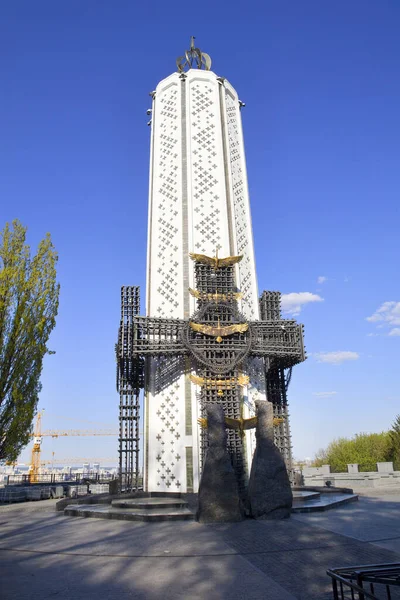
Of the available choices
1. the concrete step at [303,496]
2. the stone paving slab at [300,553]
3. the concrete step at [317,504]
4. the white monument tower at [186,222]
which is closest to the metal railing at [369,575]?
the stone paving slab at [300,553]

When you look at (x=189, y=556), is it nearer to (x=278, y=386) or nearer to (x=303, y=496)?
(x=303, y=496)

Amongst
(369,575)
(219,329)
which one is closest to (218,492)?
(219,329)

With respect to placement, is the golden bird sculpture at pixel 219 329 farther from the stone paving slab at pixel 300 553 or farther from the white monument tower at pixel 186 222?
the stone paving slab at pixel 300 553

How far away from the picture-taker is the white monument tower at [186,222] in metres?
19.3

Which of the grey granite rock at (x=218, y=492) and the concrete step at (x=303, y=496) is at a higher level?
the grey granite rock at (x=218, y=492)

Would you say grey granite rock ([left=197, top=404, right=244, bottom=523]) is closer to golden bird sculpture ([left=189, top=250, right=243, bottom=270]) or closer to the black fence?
golden bird sculpture ([left=189, top=250, right=243, bottom=270])

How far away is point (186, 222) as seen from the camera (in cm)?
2236

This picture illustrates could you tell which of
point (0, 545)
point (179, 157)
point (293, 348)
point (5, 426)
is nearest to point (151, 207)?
point (179, 157)

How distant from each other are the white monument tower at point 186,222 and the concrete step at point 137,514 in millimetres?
3854

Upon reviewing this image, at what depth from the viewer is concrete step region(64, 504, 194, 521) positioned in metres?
13.5

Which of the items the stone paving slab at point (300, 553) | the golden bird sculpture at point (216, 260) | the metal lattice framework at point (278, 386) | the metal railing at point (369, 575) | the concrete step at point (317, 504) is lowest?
the stone paving slab at point (300, 553)

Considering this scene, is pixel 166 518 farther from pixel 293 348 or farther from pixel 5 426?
pixel 293 348

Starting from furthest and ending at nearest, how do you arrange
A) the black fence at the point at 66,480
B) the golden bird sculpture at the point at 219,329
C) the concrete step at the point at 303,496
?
1. the black fence at the point at 66,480
2. the golden bird sculpture at the point at 219,329
3. the concrete step at the point at 303,496

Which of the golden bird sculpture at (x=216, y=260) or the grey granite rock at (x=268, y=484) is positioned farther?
the golden bird sculpture at (x=216, y=260)
